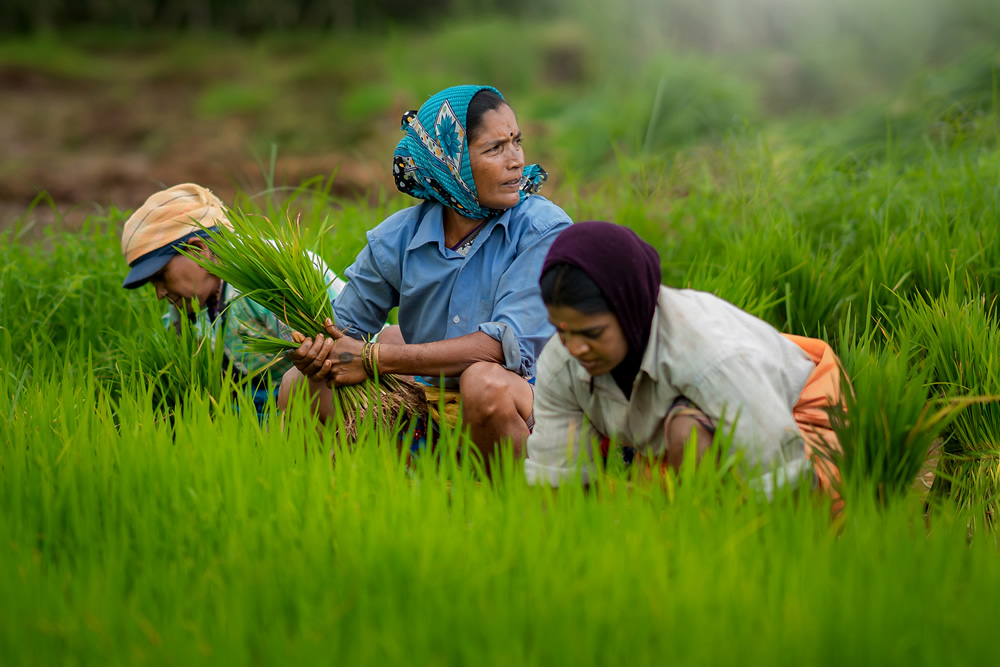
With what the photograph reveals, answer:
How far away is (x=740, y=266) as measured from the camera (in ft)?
11.1

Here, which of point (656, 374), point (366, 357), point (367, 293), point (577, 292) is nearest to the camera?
point (577, 292)

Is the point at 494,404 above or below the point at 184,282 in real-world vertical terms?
below

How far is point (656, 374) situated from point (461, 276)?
0.98 meters

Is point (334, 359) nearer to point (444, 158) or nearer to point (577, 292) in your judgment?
point (444, 158)

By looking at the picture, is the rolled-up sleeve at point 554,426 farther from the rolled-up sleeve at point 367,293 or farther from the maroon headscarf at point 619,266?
the rolled-up sleeve at point 367,293

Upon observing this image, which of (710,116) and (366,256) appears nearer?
(366,256)

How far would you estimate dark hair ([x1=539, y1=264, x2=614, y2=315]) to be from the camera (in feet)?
6.46

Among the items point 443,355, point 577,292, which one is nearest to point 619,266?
point 577,292

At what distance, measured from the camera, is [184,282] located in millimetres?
3135

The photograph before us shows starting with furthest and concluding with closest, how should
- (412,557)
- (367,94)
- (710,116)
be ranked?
(367,94), (710,116), (412,557)

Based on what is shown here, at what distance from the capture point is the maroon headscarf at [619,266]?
197cm

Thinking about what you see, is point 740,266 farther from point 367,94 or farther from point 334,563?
point 367,94

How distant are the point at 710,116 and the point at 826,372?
5.91 m

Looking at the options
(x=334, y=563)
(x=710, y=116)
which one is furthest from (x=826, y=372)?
(x=710, y=116)
